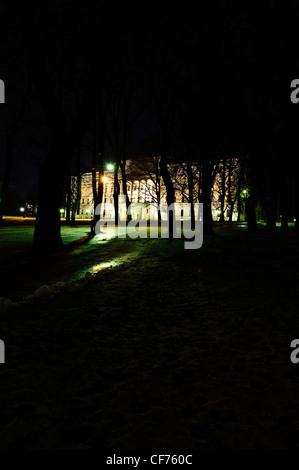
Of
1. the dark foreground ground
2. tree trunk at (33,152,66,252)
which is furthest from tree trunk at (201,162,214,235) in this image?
the dark foreground ground

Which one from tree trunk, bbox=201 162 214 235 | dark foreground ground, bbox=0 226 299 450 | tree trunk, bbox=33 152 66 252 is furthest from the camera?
tree trunk, bbox=201 162 214 235

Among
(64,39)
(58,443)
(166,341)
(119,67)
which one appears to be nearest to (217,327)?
(166,341)

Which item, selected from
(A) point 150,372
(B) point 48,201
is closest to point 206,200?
(B) point 48,201

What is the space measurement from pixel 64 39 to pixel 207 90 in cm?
764

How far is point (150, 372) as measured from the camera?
1941 millimetres

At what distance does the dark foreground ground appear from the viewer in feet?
4.52

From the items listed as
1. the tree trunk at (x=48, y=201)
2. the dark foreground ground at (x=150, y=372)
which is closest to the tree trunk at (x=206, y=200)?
the tree trunk at (x=48, y=201)

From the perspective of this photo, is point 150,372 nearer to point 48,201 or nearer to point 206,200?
point 48,201

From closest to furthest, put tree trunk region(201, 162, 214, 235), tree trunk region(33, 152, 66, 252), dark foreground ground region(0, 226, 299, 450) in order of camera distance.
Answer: dark foreground ground region(0, 226, 299, 450)
tree trunk region(33, 152, 66, 252)
tree trunk region(201, 162, 214, 235)

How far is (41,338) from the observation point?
2502 mm

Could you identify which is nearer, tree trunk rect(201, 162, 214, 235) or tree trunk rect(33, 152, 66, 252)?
tree trunk rect(33, 152, 66, 252)

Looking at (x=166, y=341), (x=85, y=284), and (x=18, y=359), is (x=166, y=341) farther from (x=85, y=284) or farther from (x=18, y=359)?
(x=85, y=284)

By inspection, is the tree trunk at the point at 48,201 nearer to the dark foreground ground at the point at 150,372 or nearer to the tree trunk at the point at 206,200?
the dark foreground ground at the point at 150,372

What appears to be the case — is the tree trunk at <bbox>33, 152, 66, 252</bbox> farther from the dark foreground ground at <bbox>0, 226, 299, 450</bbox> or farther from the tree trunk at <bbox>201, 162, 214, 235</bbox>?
the tree trunk at <bbox>201, 162, 214, 235</bbox>
